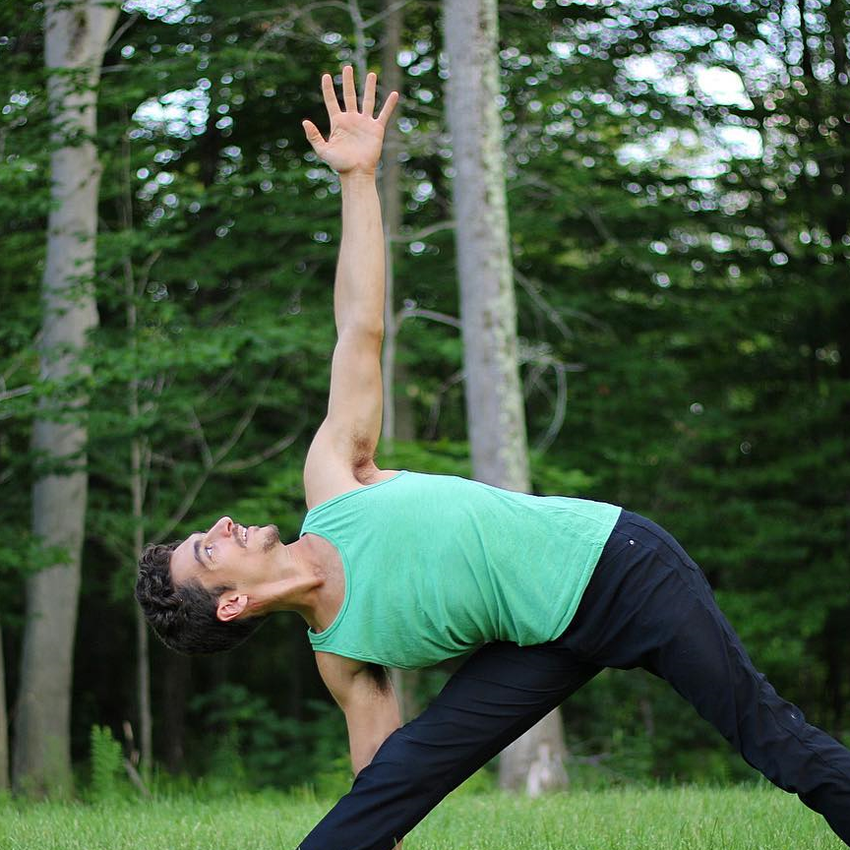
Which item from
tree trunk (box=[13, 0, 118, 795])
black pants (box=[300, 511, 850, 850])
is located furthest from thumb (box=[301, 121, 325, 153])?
tree trunk (box=[13, 0, 118, 795])

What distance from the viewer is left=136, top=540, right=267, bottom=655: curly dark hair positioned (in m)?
2.96

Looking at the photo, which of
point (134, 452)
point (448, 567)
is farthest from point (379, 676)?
point (134, 452)

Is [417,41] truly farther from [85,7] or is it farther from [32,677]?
[32,677]

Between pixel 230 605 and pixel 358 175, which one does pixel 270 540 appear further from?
pixel 358 175

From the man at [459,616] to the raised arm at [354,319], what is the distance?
0.04 meters

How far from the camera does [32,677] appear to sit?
10766mm

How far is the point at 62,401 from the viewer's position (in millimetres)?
9375

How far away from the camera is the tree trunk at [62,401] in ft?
30.6

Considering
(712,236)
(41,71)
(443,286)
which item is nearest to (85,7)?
(41,71)

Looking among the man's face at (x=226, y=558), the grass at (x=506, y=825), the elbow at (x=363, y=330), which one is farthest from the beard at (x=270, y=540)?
the grass at (x=506, y=825)

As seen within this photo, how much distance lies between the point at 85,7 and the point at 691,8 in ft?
22.2

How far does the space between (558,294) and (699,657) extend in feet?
34.8

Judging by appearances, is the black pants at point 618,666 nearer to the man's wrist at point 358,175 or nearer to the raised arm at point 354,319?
the raised arm at point 354,319

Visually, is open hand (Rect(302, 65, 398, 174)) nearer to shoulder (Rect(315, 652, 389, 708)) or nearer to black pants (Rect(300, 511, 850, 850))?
black pants (Rect(300, 511, 850, 850))
